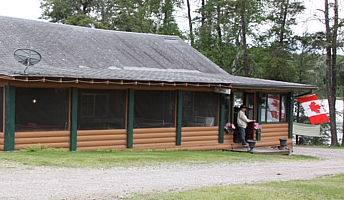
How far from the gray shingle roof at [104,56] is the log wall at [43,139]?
1.70 metres

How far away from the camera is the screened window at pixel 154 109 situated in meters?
16.0

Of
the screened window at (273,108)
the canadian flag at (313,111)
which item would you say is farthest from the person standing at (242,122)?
the canadian flag at (313,111)

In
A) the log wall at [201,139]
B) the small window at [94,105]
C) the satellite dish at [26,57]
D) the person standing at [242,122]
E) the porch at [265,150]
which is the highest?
the satellite dish at [26,57]

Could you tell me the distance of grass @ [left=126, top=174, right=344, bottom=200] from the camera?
26.7ft

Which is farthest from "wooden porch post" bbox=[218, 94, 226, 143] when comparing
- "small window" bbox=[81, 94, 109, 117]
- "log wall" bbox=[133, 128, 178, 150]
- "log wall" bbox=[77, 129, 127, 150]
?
"small window" bbox=[81, 94, 109, 117]

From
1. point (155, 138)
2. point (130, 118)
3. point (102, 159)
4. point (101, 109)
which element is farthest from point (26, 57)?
point (155, 138)

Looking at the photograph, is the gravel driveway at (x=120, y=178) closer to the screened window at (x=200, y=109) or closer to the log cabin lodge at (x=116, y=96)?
the log cabin lodge at (x=116, y=96)

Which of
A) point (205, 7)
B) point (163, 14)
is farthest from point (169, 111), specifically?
point (163, 14)

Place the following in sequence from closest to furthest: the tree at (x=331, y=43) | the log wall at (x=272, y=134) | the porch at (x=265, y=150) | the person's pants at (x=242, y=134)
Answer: the porch at (x=265, y=150) → the person's pants at (x=242, y=134) → the log wall at (x=272, y=134) → the tree at (x=331, y=43)

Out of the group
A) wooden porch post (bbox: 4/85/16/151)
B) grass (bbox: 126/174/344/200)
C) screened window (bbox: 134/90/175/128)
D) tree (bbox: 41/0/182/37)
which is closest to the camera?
grass (bbox: 126/174/344/200)

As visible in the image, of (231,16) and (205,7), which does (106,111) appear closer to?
(231,16)

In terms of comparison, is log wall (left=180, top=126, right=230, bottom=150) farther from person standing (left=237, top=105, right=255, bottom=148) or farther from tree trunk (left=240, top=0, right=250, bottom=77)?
tree trunk (left=240, top=0, right=250, bottom=77)

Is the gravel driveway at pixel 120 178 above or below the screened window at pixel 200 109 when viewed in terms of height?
below

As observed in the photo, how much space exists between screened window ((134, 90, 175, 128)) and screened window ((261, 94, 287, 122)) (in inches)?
159
